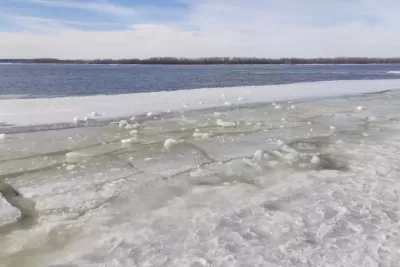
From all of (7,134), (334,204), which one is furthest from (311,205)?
(7,134)

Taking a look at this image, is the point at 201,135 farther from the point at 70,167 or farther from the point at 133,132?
the point at 70,167

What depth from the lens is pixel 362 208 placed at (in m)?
A: 3.57

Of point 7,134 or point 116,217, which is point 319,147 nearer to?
point 116,217

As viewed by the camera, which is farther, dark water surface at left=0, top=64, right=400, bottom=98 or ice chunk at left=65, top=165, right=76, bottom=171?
dark water surface at left=0, top=64, right=400, bottom=98

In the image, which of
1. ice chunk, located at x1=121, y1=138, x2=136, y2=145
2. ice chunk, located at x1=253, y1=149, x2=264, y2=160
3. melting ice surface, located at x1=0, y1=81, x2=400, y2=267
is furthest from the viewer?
ice chunk, located at x1=121, y1=138, x2=136, y2=145

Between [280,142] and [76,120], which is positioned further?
[76,120]

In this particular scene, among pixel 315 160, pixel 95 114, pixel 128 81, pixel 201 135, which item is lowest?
pixel 128 81

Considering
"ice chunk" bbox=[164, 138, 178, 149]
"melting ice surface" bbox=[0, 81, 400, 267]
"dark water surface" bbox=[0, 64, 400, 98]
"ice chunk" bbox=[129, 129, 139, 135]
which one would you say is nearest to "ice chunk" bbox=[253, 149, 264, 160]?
"melting ice surface" bbox=[0, 81, 400, 267]

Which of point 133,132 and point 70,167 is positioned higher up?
point 70,167

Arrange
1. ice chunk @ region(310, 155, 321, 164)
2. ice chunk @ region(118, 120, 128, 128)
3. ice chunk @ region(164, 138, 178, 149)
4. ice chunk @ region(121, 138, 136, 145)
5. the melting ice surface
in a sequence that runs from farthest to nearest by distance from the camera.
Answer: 1. ice chunk @ region(118, 120, 128, 128)
2. ice chunk @ region(121, 138, 136, 145)
3. ice chunk @ region(164, 138, 178, 149)
4. ice chunk @ region(310, 155, 321, 164)
5. the melting ice surface

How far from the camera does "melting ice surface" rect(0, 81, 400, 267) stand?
2779 millimetres

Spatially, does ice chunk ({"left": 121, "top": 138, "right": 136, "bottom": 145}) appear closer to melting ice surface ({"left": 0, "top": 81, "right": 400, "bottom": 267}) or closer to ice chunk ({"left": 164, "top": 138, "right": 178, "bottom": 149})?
melting ice surface ({"left": 0, "top": 81, "right": 400, "bottom": 267})

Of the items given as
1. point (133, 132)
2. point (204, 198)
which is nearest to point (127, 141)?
point (133, 132)

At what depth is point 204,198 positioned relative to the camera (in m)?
3.90
